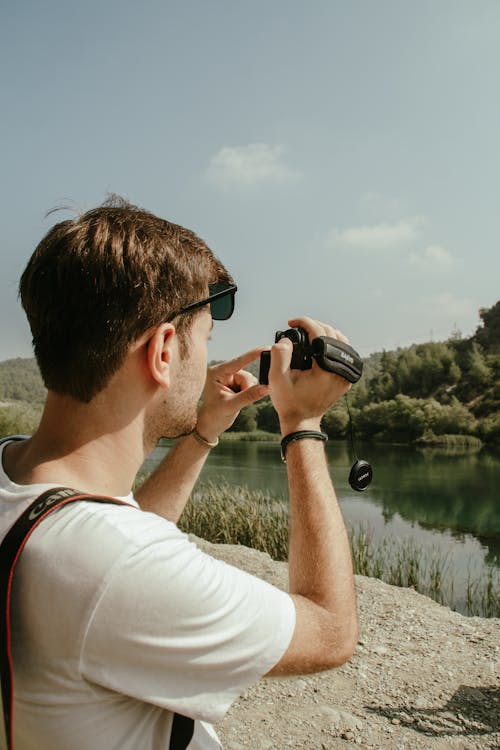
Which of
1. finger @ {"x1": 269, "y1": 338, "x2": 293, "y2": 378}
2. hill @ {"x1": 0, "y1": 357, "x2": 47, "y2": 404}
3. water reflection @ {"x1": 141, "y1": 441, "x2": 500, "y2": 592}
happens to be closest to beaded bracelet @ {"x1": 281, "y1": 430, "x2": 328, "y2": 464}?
finger @ {"x1": 269, "y1": 338, "x2": 293, "y2": 378}

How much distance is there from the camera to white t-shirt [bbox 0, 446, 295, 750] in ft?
2.75

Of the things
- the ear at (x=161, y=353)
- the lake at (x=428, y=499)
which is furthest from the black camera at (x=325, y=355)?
the lake at (x=428, y=499)

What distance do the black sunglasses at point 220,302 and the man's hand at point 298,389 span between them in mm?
168

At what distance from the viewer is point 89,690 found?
0.87m

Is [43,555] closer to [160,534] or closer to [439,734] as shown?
[160,534]

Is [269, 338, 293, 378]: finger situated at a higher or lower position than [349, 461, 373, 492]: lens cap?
higher

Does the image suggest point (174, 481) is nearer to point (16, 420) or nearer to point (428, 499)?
point (428, 499)

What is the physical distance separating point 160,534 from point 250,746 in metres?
3.25

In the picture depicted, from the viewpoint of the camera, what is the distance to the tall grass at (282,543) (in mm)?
9039

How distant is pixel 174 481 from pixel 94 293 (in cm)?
76

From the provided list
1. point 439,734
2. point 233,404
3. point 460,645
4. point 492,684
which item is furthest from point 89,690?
point 460,645

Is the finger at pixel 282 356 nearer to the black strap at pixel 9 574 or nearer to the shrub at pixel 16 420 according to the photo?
the black strap at pixel 9 574

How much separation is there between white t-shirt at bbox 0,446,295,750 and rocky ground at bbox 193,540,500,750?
3077 millimetres

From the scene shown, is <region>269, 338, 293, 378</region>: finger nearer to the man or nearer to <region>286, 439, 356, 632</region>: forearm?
the man
